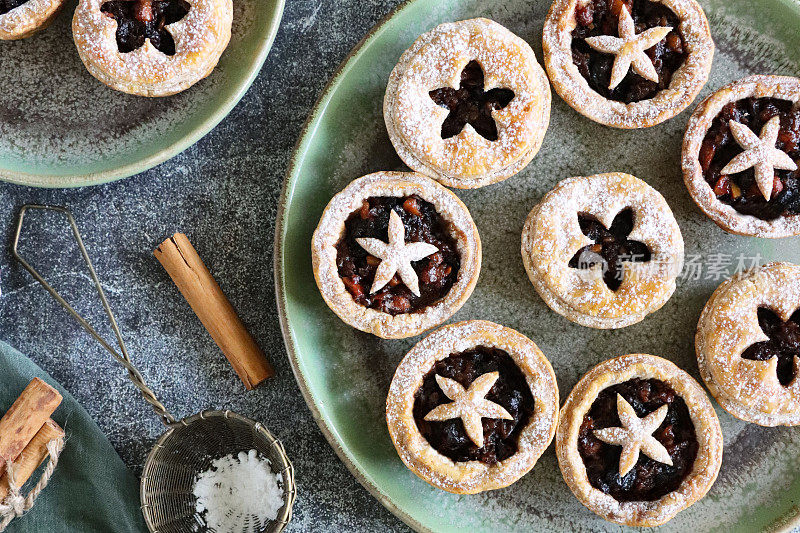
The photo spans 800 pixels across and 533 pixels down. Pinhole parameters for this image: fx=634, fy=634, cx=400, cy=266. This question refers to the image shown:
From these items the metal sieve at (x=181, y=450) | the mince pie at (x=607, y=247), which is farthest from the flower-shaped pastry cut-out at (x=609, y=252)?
the metal sieve at (x=181, y=450)

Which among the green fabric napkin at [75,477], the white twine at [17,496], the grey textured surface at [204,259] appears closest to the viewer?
the white twine at [17,496]

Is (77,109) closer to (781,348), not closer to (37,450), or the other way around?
(37,450)

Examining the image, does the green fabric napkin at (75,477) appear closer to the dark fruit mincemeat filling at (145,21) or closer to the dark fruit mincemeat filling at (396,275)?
the dark fruit mincemeat filling at (396,275)


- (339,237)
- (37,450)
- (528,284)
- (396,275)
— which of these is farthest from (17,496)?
(528,284)

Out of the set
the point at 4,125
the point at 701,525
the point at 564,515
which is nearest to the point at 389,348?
the point at 564,515

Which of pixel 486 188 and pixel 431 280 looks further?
pixel 486 188

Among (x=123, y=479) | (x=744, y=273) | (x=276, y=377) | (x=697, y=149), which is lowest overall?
(x=123, y=479)

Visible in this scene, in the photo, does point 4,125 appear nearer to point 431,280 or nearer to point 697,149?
point 431,280
